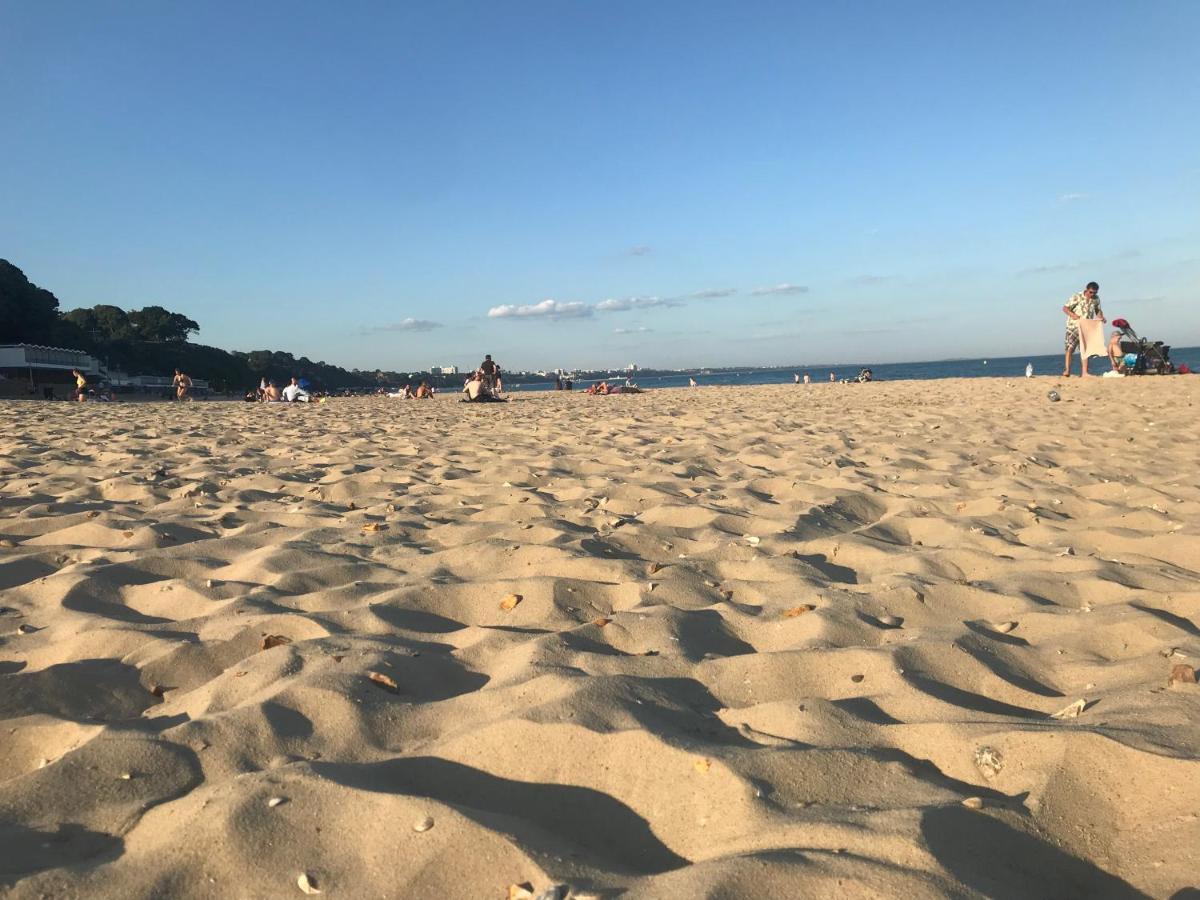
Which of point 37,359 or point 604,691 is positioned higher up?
point 37,359

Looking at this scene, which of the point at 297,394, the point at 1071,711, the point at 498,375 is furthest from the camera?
the point at 297,394

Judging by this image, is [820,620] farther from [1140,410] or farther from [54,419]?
[54,419]

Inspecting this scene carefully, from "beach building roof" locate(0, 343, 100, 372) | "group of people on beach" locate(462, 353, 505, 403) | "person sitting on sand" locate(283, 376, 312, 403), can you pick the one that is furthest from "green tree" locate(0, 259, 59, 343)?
"group of people on beach" locate(462, 353, 505, 403)

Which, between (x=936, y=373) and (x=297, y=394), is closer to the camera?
(x=297, y=394)

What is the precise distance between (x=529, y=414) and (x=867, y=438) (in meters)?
6.19

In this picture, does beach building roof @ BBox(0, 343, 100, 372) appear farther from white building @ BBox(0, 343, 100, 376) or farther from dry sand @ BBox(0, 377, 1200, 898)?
dry sand @ BBox(0, 377, 1200, 898)

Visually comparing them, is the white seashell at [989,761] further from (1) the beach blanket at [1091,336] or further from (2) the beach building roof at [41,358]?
(2) the beach building roof at [41,358]

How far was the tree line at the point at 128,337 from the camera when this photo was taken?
4266 cm

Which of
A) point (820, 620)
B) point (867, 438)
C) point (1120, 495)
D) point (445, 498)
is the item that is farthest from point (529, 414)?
point (820, 620)

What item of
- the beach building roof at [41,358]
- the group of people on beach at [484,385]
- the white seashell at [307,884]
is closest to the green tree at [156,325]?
the beach building roof at [41,358]

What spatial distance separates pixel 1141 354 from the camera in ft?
45.8

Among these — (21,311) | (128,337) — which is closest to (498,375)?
(21,311)

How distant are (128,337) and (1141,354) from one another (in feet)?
212

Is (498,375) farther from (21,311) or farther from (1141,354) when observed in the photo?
(21,311)
